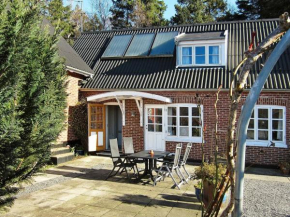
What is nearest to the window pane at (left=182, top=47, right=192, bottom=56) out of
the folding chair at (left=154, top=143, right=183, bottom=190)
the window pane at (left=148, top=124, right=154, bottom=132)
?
the window pane at (left=148, top=124, right=154, bottom=132)

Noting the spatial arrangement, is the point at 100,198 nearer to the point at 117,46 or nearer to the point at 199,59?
the point at 199,59

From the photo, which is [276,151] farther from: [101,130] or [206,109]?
[101,130]

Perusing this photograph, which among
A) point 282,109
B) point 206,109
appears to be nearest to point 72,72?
point 206,109

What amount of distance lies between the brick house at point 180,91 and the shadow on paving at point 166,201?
154 inches

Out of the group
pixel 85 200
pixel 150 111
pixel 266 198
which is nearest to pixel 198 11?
pixel 150 111

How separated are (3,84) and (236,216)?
3326mm

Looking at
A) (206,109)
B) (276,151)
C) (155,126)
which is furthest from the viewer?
(155,126)

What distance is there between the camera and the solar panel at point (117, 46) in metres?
15.0

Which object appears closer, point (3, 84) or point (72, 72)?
point (3, 84)

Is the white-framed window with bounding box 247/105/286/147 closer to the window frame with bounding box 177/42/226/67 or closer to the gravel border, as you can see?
the gravel border

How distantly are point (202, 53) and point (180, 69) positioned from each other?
4.12ft

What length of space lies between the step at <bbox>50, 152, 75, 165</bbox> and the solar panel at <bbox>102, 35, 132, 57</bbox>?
18.9ft

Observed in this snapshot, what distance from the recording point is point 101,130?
13742mm

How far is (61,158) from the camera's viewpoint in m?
11.4
